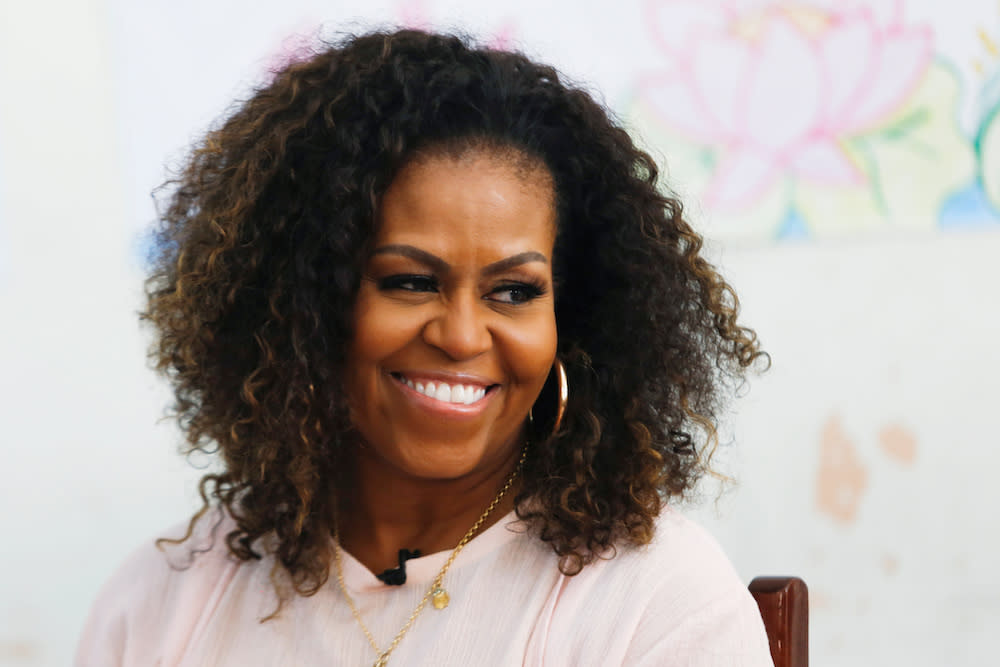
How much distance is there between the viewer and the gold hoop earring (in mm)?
1456

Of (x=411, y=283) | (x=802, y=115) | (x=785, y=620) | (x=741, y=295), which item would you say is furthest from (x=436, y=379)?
(x=802, y=115)

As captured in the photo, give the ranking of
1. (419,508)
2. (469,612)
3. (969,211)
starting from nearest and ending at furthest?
(469,612) < (419,508) < (969,211)

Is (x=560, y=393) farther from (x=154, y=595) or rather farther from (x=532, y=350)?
(x=154, y=595)

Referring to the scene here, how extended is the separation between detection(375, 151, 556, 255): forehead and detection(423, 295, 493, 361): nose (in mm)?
68

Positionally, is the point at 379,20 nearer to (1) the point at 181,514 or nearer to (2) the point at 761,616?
(1) the point at 181,514

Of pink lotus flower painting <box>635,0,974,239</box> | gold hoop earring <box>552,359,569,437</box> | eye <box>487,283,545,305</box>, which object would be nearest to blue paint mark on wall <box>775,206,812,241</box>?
pink lotus flower painting <box>635,0,974,239</box>

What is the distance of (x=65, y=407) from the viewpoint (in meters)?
2.32

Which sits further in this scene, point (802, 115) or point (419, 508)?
point (802, 115)

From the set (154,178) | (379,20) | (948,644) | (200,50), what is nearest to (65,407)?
(154,178)

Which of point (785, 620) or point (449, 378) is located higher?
point (449, 378)

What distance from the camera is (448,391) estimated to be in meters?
1.34

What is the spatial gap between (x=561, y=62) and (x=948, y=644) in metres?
1.46

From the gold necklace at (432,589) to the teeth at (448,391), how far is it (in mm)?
208

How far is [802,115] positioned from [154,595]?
1.59m
